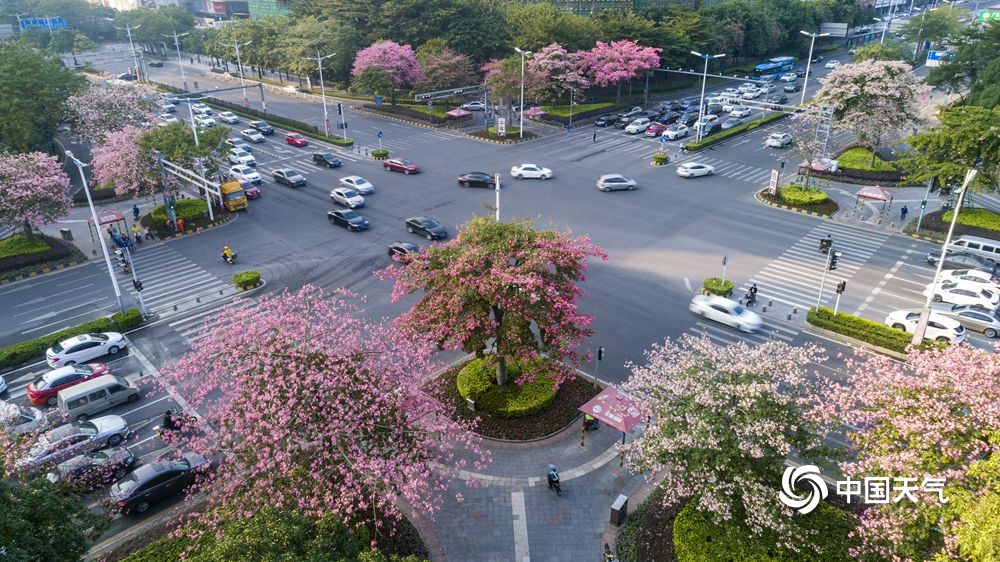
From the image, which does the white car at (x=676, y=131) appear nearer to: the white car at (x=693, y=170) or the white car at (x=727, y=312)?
the white car at (x=693, y=170)

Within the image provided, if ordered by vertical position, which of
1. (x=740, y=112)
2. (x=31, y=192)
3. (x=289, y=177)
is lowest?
(x=289, y=177)

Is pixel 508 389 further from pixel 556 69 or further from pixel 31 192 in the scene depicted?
pixel 556 69

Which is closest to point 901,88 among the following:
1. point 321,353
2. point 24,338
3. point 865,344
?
point 865,344

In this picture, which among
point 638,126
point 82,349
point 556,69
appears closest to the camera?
point 82,349

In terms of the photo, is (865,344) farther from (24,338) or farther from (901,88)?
(24,338)

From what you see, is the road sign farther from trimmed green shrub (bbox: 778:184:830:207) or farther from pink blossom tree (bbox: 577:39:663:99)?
pink blossom tree (bbox: 577:39:663:99)

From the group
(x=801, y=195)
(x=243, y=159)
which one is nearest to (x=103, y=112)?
(x=243, y=159)

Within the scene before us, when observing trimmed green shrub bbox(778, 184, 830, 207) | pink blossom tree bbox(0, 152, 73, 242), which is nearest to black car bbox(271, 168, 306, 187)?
pink blossom tree bbox(0, 152, 73, 242)
